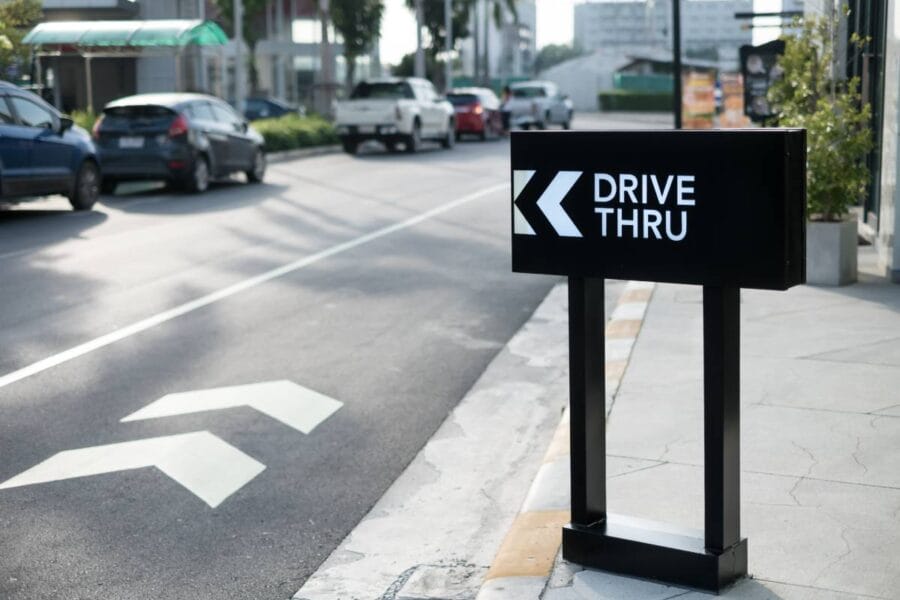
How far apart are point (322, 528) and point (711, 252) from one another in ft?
7.25

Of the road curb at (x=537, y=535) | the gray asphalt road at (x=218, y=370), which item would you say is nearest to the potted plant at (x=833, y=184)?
the gray asphalt road at (x=218, y=370)

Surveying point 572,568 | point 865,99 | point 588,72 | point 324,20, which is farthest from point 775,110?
point 588,72

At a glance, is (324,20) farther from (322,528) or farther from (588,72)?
(588,72)

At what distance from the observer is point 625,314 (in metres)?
10.2

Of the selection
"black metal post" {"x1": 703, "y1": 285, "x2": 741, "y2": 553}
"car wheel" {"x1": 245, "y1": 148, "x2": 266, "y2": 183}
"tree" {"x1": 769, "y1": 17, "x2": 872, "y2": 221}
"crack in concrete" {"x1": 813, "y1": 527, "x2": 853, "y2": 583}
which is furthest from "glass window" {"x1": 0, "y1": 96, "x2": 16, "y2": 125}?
"black metal post" {"x1": 703, "y1": 285, "x2": 741, "y2": 553}

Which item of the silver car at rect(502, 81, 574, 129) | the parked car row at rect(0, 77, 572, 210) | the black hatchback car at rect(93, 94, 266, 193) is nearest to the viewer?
the parked car row at rect(0, 77, 572, 210)

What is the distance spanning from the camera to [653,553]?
452cm

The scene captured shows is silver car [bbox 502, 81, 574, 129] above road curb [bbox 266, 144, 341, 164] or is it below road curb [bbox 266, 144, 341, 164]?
above

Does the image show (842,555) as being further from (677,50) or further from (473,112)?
(473,112)

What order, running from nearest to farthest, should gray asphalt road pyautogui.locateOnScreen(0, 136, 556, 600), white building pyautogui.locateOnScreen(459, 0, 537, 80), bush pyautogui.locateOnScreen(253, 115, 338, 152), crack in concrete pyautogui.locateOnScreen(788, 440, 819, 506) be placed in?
gray asphalt road pyautogui.locateOnScreen(0, 136, 556, 600)
crack in concrete pyautogui.locateOnScreen(788, 440, 819, 506)
bush pyautogui.locateOnScreen(253, 115, 338, 152)
white building pyautogui.locateOnScreen(459, 0, 537, 80)

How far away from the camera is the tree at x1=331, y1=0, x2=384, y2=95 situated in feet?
177

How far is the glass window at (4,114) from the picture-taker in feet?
54.9

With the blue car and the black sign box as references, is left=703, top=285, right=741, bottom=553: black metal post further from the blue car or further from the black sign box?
the blue car

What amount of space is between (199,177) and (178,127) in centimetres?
86
